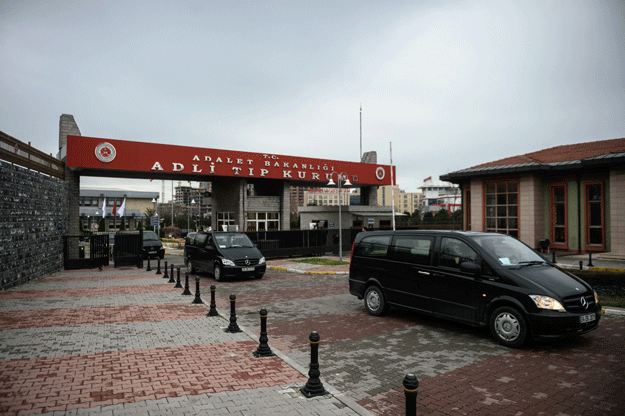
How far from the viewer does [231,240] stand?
51.8 ft

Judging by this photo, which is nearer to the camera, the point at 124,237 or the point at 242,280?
the point at 242,280

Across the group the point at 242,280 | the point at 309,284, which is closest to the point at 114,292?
the point at 242,280

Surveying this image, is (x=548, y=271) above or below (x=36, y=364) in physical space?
above

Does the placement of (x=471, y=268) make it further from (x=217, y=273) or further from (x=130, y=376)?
(x=217, y=273)

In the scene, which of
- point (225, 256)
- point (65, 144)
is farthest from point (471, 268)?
point (65, 144)

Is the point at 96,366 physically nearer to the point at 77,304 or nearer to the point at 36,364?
the point at 36,364

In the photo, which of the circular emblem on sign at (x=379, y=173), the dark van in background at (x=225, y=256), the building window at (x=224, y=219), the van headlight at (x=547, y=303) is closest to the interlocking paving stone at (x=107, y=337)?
the van headlight at (x=547, y=303)

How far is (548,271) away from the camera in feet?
22.9

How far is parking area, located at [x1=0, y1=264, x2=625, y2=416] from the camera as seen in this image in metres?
4.58

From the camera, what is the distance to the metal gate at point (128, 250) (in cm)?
1928

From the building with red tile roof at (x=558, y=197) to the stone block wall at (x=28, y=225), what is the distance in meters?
19.5

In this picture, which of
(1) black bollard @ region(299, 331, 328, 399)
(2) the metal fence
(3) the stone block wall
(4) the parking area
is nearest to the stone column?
(3) the stone block wall

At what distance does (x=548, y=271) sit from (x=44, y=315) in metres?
10.3

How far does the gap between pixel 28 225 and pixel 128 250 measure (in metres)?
6.24
